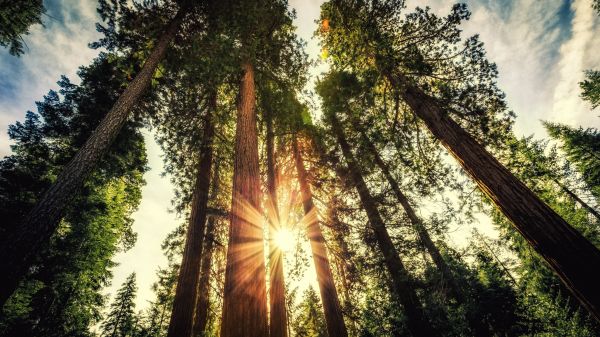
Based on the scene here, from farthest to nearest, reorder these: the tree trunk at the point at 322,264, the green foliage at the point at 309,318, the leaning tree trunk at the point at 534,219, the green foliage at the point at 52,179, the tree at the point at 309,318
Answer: the tree at the point at 309,318 < the green foliage at the point at 309,318 < the green foliage at the point at 52,179 < the tree trunk at the point at 322,264 < the leaning tree trunk at the point at 534,219

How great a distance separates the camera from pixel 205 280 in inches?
321

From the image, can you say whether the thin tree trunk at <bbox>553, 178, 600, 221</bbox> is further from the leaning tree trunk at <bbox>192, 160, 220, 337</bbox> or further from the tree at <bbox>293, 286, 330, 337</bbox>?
the leaning tree trunk at <bbox>192, 160, 220, 337</bbox>

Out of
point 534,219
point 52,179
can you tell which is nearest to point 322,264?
point 534,219

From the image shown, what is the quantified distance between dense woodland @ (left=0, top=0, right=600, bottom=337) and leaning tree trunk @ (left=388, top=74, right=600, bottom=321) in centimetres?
2

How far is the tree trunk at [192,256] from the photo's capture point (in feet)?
17.7

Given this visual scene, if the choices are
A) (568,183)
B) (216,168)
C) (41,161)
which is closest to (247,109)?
(216,168)

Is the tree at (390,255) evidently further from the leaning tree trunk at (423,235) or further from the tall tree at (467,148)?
the tall tree at (467,148)

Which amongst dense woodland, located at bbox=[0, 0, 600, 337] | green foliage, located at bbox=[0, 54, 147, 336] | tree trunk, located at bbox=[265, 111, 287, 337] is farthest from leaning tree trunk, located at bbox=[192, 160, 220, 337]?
green foliage, located at bbox=[0, 54, 147, 336]

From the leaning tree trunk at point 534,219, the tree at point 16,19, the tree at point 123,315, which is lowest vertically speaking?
the leaning tree trunk at point 534,219

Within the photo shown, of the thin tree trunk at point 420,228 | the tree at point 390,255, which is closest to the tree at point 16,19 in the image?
the tree at point 390,255

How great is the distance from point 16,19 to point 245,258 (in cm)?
1215

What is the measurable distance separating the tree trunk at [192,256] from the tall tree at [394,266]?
16.6 ft

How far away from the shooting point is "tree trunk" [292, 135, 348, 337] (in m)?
6.90

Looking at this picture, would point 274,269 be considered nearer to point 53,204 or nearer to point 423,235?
point 53,204
